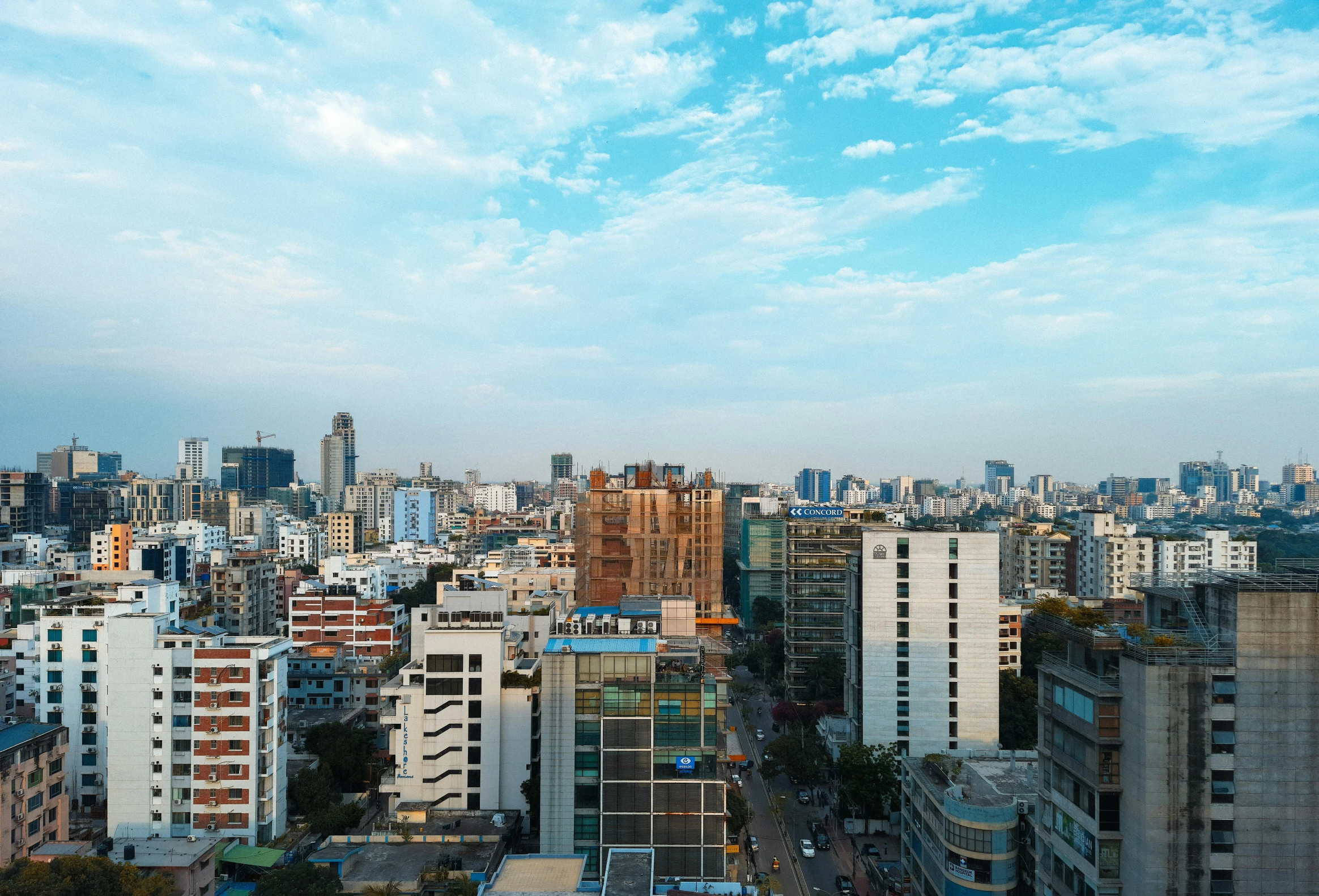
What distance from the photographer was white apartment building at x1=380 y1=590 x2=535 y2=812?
1054 inches

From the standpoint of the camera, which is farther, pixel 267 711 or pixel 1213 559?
pixel 1213 559

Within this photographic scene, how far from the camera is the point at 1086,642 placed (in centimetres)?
1644

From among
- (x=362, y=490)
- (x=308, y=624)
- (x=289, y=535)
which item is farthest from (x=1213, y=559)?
(x=362, y=490)

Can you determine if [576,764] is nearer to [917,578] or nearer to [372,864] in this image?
[372,864]

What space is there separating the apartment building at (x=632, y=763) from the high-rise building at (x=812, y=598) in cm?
2395

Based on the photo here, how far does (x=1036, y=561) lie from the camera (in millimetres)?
67812

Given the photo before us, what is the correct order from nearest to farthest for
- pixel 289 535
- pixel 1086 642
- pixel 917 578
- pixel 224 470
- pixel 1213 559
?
pixel 1086 642
pixel 917 578
pixel 1213 559
pixel 289 535
pixel 224 470

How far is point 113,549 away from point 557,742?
6201 cm

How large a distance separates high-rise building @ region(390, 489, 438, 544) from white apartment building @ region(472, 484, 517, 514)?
54.7 metres

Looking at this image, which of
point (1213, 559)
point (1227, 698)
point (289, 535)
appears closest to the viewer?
point (1227, 698)

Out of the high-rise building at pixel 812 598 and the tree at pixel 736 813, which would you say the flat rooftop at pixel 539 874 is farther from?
the high-rise building at pixel 812 598

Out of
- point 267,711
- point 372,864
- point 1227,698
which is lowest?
point 372,864

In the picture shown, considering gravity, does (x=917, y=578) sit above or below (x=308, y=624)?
above

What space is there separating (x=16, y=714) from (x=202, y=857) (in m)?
15.3
